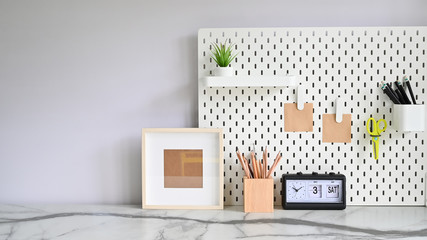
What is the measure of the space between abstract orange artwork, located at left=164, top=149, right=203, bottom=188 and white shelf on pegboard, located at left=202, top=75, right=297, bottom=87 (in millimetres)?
264

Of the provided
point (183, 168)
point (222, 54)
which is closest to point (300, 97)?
point (222, 54)

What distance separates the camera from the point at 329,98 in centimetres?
170

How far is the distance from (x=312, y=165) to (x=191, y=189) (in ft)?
1.48

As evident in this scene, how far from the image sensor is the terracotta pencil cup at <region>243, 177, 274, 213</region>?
1.61 metres

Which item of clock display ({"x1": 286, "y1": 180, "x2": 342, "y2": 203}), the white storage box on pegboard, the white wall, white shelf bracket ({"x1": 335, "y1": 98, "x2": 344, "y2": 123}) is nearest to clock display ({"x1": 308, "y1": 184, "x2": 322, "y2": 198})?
clock display ({"x1": 286, "y1": 180, "x2": 342, "y2": 203})

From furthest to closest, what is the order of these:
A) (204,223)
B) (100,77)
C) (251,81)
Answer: (100,77), (251,81), (204,223)

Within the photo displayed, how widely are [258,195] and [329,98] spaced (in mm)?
441

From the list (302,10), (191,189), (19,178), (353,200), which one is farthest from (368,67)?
(19,178)

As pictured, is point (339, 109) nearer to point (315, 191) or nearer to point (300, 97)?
point (300, 97)

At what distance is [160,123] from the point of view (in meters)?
1.75

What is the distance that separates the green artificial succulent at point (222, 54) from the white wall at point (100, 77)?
92 millimetres

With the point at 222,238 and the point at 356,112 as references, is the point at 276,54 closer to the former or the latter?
the point at 356,112

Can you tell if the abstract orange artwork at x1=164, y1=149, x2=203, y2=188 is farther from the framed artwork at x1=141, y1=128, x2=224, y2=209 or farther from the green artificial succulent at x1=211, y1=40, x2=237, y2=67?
the green artificial succulent at x1=211, y1=40, x2=237, y2=67

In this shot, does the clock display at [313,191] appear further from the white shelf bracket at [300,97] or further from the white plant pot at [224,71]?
the white plant pot at [224,71]
